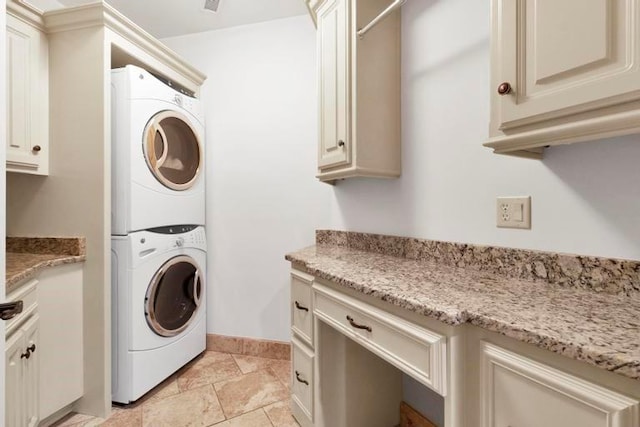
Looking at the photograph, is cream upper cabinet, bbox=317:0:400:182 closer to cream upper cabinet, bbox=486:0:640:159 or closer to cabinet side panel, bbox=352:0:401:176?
cabinet side panel, bbox=352:0:401:176

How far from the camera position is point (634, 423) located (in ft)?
1.55

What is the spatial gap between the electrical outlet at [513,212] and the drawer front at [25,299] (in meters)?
1.89

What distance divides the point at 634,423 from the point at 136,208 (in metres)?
1.96

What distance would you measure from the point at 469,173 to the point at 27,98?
7.11 feet

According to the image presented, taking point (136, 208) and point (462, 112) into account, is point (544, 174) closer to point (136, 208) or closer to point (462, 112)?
point (462, 112)

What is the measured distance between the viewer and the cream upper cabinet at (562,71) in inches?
23.7

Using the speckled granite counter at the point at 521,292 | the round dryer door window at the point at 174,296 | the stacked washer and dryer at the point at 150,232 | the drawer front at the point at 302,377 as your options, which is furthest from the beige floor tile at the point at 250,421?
the speckled granite counter at the point at 521,292

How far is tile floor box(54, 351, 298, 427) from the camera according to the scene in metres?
1.59

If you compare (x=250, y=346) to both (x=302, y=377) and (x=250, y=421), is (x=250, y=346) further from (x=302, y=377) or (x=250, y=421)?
(x=302, y=377)

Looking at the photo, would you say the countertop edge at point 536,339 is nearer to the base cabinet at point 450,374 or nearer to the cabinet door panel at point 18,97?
the base cabinet at point 450,374

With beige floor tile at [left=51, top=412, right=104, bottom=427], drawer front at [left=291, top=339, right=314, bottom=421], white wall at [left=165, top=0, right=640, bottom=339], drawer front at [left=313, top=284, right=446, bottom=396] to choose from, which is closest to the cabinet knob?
white wall at [left=165, top=0, right=640, bottom=339]

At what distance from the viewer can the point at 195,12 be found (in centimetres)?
218

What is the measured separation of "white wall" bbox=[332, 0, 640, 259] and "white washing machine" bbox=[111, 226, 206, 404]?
1215 mm

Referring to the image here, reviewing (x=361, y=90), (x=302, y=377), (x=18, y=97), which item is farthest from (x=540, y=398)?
(x=18, y=97)
